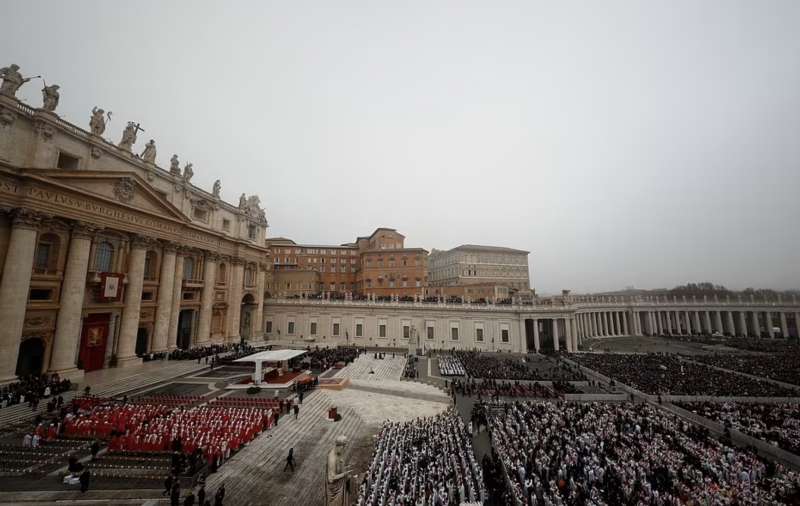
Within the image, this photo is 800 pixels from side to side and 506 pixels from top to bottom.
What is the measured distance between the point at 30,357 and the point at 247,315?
2395cm

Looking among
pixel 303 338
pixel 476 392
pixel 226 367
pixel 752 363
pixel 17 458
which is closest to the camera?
pixel 17 458

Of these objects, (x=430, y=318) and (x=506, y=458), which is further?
(x=430, y=318)

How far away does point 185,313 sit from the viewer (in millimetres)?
35094

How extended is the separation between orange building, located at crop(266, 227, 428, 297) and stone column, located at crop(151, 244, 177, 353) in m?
24.2

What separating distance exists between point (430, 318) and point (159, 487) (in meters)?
34.0

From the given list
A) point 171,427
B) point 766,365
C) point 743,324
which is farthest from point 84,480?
point 743,324

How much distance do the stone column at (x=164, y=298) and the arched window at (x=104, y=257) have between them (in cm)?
447

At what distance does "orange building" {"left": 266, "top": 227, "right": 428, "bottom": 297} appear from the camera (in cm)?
5634

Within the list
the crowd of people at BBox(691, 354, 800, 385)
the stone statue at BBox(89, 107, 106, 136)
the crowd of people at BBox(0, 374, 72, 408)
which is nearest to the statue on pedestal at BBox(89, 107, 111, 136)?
the stone statue at BBox(89, 107, 106, 136)

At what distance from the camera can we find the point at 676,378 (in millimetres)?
26750

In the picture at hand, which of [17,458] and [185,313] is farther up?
[185,313]

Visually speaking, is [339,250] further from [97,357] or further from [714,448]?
[714,448]

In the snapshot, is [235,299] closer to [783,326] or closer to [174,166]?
[174,166]

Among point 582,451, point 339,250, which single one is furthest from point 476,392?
point 339,250
